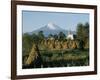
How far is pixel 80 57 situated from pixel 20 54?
57cm

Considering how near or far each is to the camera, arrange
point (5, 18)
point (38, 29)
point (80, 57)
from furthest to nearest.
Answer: point (80, 57) → point (38, 29) → point (5, 18)

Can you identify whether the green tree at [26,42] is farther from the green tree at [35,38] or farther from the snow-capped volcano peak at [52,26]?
the snow-capped volcano peak at [52,26]

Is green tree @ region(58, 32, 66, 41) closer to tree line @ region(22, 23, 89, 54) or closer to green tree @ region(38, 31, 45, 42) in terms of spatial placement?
tree line @ region(22, 23, 89, 54)

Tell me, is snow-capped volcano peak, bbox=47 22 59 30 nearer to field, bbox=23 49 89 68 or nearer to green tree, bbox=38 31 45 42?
green tree, bbox=38 31 45 42

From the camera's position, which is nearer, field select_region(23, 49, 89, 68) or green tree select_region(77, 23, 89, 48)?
field select_region(23, 49, 89, 68)

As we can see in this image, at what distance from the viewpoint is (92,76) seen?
2.03 metres

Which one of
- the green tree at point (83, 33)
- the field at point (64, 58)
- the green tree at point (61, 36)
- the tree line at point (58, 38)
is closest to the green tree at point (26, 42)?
the tree line at point (58, 38)

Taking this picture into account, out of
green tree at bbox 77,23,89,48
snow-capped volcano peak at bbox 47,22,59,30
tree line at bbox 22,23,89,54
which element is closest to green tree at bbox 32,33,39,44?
tree line at bbox 22,23,89,54

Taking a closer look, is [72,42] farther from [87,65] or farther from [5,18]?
[5,18]

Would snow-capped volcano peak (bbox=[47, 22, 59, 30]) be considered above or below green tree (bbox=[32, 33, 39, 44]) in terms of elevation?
above

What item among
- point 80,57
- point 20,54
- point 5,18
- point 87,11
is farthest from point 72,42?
point 5,18

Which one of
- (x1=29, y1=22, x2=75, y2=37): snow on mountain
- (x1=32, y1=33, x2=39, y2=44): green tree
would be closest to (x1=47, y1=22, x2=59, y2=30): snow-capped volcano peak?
(x1=29, y1=22, x2=75, y2=37): snow on mountain

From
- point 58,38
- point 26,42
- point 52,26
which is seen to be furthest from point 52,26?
point 26,42

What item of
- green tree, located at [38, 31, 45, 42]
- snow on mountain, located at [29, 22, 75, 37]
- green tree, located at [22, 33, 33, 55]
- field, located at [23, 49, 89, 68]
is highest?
snow on mountain, located at [29, 22, 75, 37]
